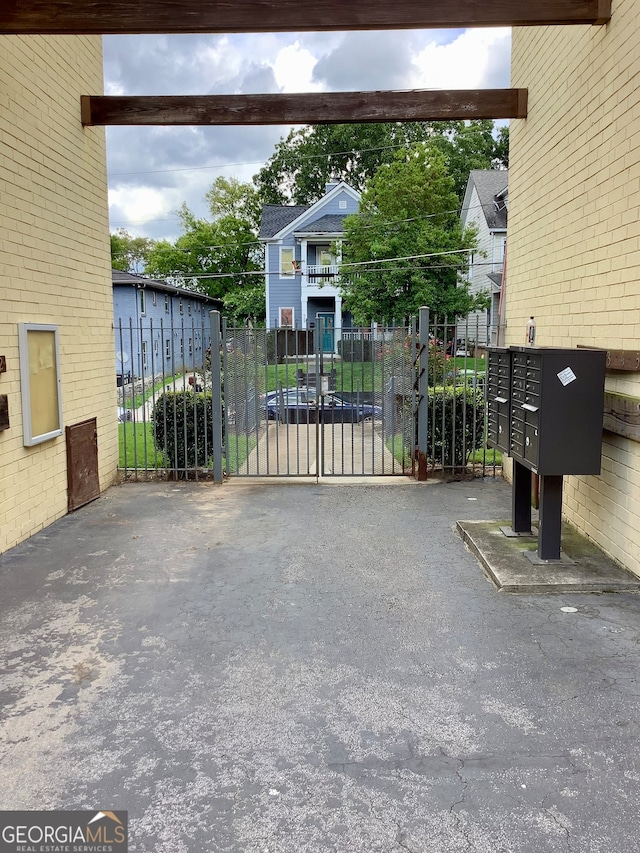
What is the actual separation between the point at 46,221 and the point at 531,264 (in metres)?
5.19

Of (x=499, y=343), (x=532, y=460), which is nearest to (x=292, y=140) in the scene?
(x=499, y=343)

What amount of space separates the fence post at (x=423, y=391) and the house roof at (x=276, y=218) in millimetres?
24998

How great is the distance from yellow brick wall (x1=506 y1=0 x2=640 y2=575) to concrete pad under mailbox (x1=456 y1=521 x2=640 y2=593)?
0.47 ft

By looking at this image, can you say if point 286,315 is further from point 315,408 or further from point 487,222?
point 315,408

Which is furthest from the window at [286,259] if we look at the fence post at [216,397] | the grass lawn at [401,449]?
the fence post at [216,397]

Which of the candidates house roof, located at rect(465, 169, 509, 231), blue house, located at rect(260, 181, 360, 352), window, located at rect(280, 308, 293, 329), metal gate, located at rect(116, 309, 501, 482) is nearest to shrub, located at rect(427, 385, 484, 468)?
metal gate, located at rect(116, 309, 501, 482)

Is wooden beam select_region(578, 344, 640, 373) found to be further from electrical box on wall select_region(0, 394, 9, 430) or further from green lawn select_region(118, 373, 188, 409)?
green lawn select_region(118, 373, 188, 409)

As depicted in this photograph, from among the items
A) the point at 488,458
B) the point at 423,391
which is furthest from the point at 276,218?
the point at 423,391

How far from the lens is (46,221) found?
6570 millimetres

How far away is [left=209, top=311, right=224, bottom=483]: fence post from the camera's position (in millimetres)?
8375

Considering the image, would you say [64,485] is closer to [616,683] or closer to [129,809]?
[129,809]

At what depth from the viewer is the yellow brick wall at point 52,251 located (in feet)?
19.0

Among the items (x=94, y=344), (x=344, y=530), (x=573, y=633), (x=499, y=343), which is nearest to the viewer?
(x=573, y=633)

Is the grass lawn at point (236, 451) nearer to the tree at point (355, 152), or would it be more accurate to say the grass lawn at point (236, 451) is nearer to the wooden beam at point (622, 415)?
the wooden beam at point (622, 415)
